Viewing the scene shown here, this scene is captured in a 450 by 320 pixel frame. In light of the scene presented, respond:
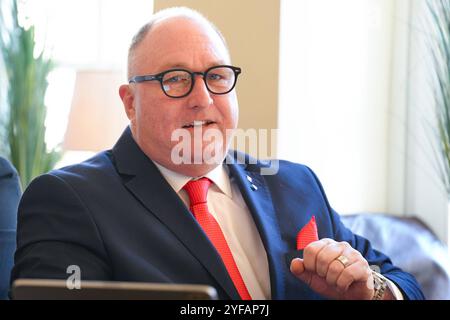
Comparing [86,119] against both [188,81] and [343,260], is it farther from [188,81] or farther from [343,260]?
[343,260]

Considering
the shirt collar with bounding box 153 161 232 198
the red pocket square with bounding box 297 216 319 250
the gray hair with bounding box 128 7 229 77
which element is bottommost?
the red pocket square with bounding box 297 216 319 250

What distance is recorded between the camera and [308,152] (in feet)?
10.7

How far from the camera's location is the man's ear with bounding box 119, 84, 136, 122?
6.01ft

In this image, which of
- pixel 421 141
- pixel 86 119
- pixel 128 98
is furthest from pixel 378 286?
pixel 86 119

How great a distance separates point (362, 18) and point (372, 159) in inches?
27.7

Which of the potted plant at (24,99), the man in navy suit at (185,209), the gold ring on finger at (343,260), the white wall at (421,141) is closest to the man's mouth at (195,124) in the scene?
the man in navy suit at (185,209)

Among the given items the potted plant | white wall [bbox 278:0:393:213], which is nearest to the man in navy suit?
white wall [bbox 278:0:393:213]

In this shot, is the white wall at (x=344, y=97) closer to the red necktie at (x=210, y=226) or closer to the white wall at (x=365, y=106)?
the white wall at (x=365, y=106)

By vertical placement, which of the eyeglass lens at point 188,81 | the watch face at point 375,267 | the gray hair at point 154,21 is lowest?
the watch face at point 375,267

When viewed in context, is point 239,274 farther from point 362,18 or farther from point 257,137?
point 362,18

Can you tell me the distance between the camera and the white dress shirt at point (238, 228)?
1.70 meters

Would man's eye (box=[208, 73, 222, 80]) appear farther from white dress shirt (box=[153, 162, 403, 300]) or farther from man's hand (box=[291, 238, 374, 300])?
man's hand (box=[291, 238, 374, 300])

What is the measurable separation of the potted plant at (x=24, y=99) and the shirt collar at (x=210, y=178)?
6.44ft
